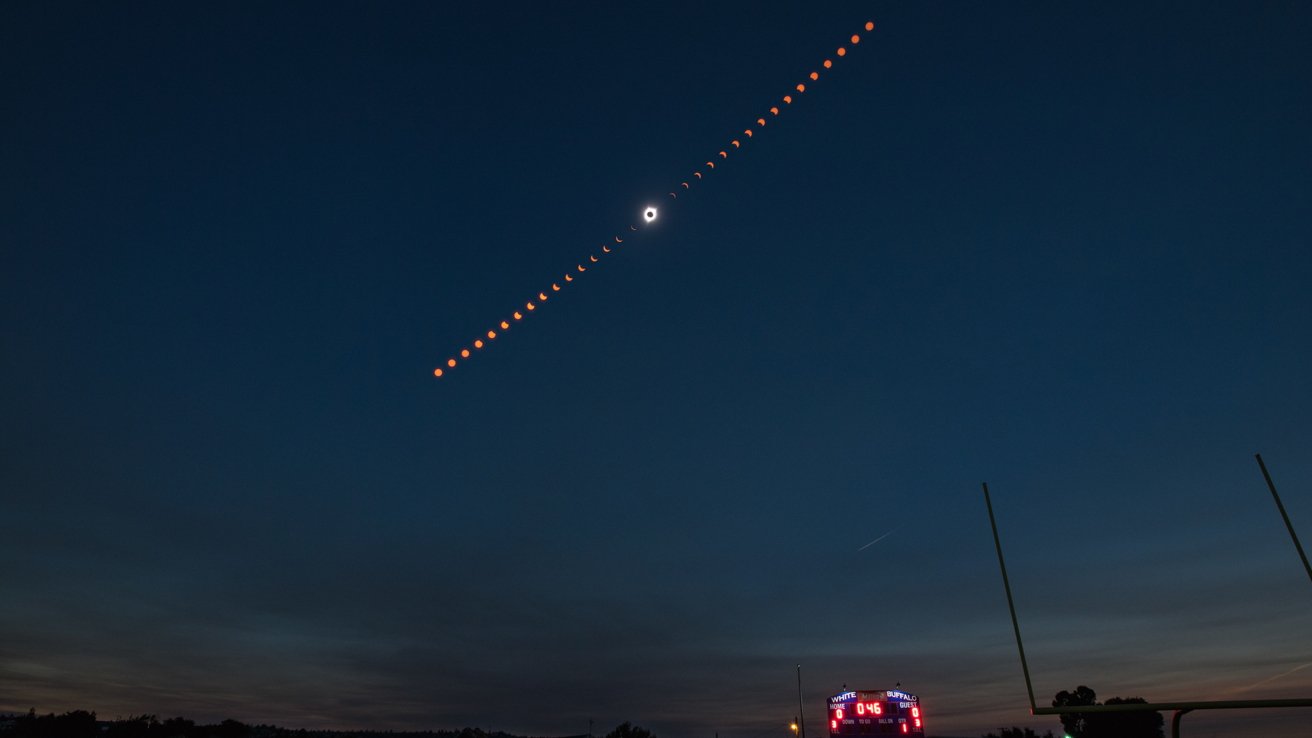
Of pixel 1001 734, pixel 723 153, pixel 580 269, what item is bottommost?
pixel 1001 734

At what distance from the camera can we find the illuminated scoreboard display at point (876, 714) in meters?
63.5

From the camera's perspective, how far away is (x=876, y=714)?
64.2 metres

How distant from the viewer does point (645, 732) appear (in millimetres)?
81812

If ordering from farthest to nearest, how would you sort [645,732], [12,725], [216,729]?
[216,729]
[12,725]
[645,732]

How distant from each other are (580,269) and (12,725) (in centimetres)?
12551

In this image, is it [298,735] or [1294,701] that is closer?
[1294,701]

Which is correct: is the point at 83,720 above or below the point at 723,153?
below

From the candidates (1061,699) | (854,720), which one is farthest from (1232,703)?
(1061,699)

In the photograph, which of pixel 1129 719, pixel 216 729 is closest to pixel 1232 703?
pixel 1129 719

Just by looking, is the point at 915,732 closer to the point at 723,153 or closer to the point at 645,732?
the point at 645,732

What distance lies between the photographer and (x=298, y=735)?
520 feet

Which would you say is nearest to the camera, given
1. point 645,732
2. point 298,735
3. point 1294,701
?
point 1294,701

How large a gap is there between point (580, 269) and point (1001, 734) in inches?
4636

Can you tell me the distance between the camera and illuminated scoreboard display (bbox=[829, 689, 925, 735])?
208 feet
